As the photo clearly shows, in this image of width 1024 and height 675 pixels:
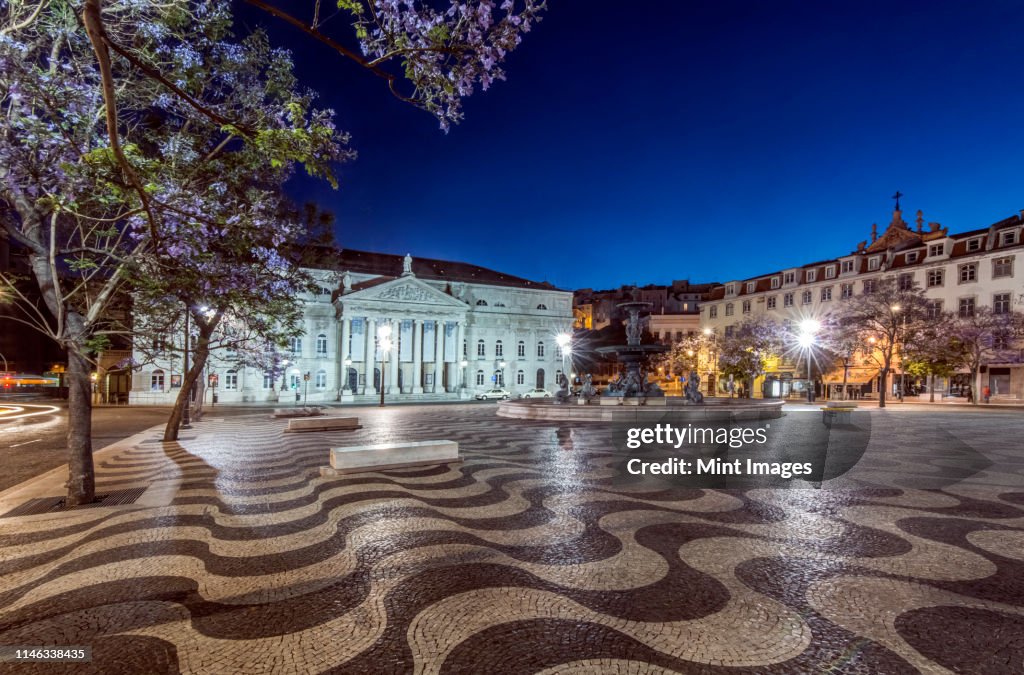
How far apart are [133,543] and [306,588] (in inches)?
122

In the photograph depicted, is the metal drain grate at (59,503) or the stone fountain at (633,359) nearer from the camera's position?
the metal drain grate at (59,503)

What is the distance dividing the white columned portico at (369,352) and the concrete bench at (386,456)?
4645 centimetres

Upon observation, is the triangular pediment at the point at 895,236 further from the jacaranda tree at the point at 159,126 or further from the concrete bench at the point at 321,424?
the jacaranda tree at the point at 159,126

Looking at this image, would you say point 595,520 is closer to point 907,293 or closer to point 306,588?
point 306,588

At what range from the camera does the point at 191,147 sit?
326 inches

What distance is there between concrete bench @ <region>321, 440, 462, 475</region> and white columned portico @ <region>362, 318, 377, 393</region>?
152 ft

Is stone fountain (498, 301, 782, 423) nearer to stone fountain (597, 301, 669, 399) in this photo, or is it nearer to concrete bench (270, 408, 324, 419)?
stone fountain (597, 301, 669, 399)

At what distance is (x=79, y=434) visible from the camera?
328 inches

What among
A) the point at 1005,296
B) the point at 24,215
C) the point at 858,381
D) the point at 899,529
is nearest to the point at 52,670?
the point at 24,215

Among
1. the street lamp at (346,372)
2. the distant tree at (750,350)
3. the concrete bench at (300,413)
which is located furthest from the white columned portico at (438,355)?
the concrete bench at (300,413)

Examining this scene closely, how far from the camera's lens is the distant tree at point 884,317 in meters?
37.6

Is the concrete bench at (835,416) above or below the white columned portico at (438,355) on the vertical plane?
below

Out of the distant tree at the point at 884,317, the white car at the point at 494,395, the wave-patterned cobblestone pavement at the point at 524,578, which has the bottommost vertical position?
the white car at the point at 494,395

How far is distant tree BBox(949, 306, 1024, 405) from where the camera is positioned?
37.5 metres
